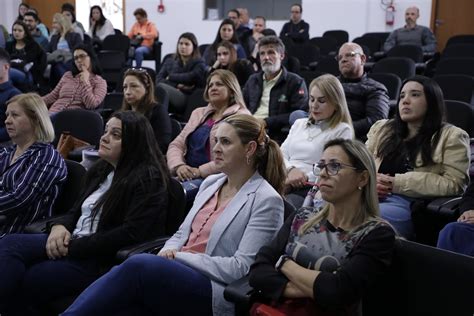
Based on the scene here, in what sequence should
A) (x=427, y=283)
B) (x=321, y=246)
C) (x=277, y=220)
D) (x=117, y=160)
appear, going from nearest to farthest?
(x=427, y=283) → (x=321, y=246) → (x=277, y=220) → (x=117, y=160)

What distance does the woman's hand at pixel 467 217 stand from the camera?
2227 millimetres

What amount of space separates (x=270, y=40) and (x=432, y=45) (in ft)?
11.8

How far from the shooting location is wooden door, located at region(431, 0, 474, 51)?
324 inches

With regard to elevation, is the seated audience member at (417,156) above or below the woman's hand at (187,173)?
above

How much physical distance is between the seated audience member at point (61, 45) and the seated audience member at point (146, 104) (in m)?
3.39

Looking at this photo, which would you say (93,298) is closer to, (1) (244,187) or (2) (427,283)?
(1) (244,187)

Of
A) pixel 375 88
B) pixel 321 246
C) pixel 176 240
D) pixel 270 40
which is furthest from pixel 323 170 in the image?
pixel 270 40

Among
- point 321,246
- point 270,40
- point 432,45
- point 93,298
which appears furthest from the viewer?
point 432,45

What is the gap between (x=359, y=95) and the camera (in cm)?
373

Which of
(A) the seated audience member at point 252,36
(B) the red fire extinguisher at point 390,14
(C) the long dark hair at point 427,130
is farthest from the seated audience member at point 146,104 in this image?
(B) the red fire extinguisher at point 390,14

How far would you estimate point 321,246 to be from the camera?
1772 mm

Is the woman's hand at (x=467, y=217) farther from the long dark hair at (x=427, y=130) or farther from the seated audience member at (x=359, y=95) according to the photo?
the seated audience member at (x=359, y=95)

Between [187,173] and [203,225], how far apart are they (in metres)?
1.12

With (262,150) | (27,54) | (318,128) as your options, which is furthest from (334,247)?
(27,54)
